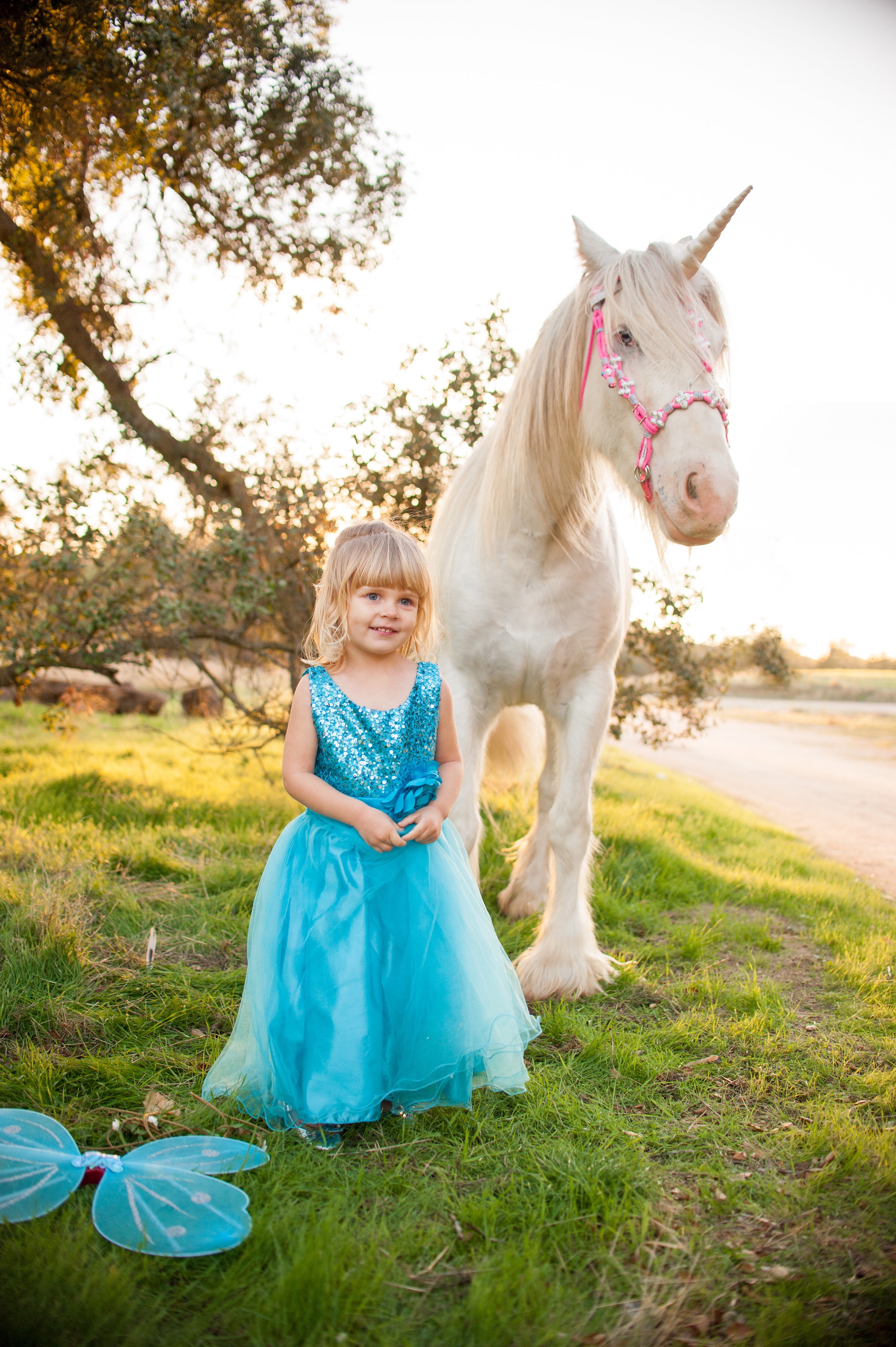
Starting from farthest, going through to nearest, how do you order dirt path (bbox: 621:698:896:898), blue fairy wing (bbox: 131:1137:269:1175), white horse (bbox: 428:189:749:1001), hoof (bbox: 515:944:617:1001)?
1. dirt path (bbox: 621:698:896:898)
2. hoof (bbox: 515:944:617:1001)
3. white horse (bbox: 428:189:749:1001)
4. blue fairy wing (bbox: 131:1137:269:1175)

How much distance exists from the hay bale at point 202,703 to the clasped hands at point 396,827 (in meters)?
7.23

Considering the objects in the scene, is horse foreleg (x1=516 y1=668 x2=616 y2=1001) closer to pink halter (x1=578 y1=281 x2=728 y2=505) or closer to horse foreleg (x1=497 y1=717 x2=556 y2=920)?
horse foreleg (x1=497 y1=717 x2=556 y2=920)

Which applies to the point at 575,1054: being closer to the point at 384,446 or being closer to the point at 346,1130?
the point at 346,1130

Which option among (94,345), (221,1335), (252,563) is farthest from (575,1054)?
(94,345)

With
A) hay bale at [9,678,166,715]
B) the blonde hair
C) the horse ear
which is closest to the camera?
the blonde hair

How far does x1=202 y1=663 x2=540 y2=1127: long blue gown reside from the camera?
1.91 metres

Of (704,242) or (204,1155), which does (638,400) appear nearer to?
(704,242)

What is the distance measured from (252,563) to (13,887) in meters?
2.26

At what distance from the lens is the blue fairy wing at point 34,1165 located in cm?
154

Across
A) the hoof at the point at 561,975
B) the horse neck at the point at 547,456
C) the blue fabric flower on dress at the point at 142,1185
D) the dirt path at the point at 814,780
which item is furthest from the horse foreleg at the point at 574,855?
the dirt path at the point at 814,780

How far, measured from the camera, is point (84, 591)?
4324 mm

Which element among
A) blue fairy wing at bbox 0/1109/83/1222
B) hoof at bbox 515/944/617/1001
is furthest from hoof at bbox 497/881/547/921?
blue fairy wing at bbox 0/1109/83/1222

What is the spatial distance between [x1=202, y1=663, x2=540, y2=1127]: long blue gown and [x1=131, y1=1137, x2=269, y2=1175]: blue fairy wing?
156mm

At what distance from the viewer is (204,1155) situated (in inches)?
68.5
